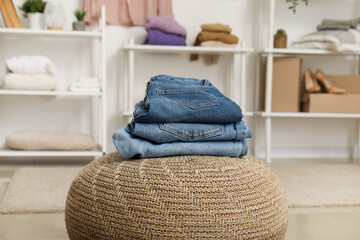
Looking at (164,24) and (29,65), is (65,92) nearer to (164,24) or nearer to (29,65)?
(29,65)

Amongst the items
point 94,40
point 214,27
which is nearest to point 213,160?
point 214,27

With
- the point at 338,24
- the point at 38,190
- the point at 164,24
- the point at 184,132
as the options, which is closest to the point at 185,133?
the point at 184,132

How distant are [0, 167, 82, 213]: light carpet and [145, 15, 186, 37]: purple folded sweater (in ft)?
3.01

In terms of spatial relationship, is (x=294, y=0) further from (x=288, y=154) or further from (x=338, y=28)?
(x=288, y=154)

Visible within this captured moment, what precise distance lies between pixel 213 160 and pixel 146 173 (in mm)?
160

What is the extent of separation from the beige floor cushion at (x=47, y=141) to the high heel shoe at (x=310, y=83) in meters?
1.33

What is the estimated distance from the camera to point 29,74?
2414 mm

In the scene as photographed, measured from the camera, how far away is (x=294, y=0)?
8.68 ft

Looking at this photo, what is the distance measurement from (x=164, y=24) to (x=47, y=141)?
926 mm

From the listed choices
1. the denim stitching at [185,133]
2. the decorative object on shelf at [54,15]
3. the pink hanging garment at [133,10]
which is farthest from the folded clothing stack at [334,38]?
the denim stitching at [185,133]

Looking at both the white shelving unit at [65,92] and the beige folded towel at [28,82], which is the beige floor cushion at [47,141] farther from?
the beige folded towel at [28,82]

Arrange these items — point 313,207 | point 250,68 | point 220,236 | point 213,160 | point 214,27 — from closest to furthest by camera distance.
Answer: point 220,236 < point 213,160 < point 313,207 < point 214,27 < point 250,68

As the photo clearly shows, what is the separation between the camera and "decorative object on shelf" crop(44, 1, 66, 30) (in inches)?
95.7

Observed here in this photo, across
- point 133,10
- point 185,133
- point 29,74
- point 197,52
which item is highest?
point 133,10
